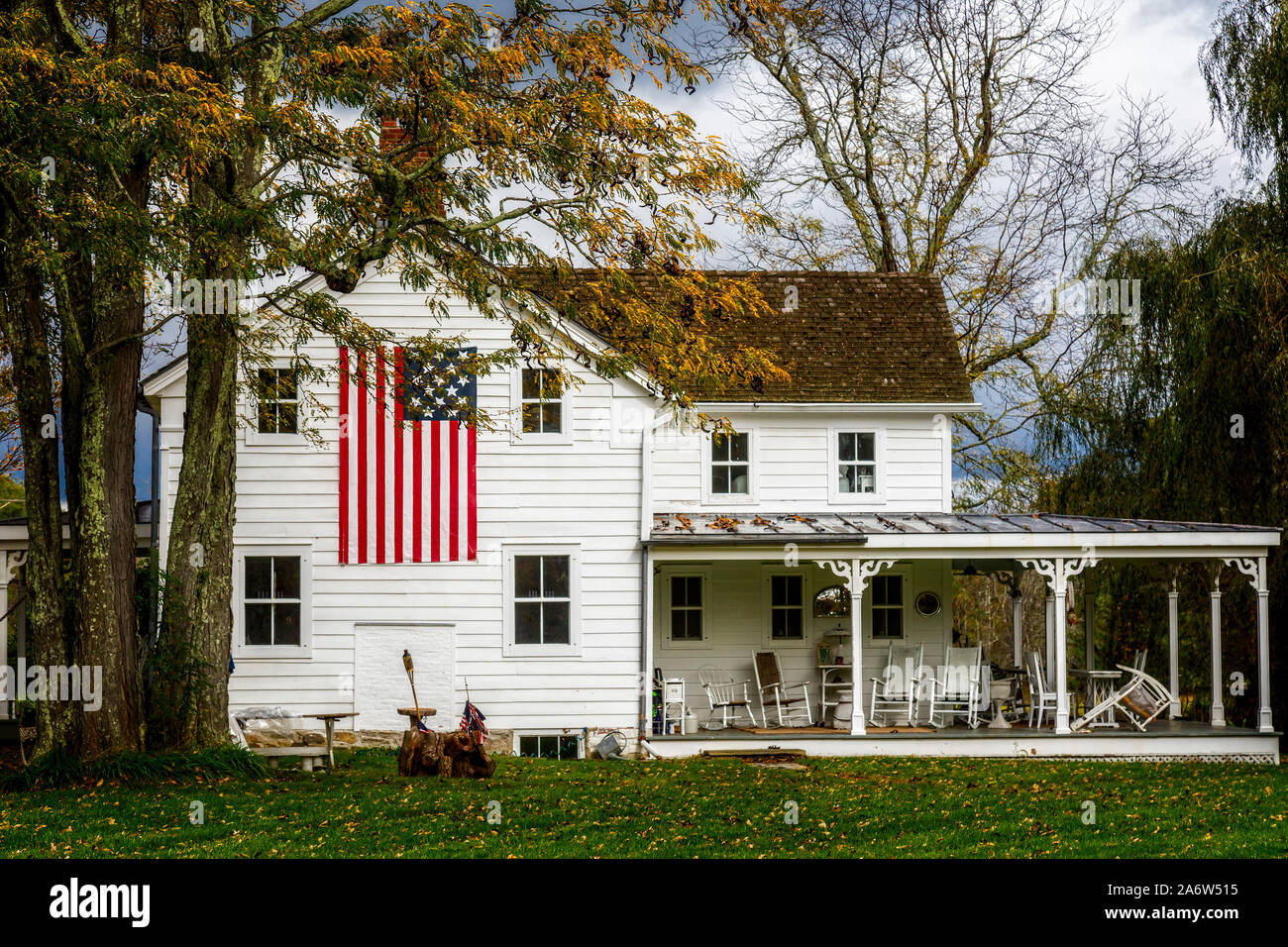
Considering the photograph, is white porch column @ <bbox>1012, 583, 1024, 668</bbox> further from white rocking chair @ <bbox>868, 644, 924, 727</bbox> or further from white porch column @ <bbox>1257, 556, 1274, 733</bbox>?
white porch column @ <bbox>1257, 556, 1274, 733</bbox>

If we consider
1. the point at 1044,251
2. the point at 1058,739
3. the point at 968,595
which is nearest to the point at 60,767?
the point at 1058,739

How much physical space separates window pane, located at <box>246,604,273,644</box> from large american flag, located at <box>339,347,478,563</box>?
1.32m

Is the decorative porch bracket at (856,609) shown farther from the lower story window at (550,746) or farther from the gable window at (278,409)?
the gable window at (278,409)

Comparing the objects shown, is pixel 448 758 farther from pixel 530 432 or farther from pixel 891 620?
pixel 891 620

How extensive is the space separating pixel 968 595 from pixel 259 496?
2868 centimetres

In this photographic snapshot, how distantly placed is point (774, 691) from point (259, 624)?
25.4ft

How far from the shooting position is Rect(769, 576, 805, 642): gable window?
21.6m

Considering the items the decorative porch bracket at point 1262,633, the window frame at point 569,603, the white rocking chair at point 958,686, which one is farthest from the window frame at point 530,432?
the decorative porch bracket at point 1262,633

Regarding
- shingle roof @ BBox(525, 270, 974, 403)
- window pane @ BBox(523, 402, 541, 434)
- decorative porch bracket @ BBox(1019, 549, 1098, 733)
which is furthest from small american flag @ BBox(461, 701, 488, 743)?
decorative porch bracket @ BBox(1019, 549, 1098, 733)

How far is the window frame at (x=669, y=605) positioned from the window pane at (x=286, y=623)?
5.61 meters

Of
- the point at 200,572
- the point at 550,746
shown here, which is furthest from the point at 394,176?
the point at 550,746

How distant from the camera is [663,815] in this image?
38.8 ft

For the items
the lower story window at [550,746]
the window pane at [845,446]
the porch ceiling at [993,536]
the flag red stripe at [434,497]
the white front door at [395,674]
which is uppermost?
the window pane at [845,446]

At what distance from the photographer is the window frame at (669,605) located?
70.1 feet
